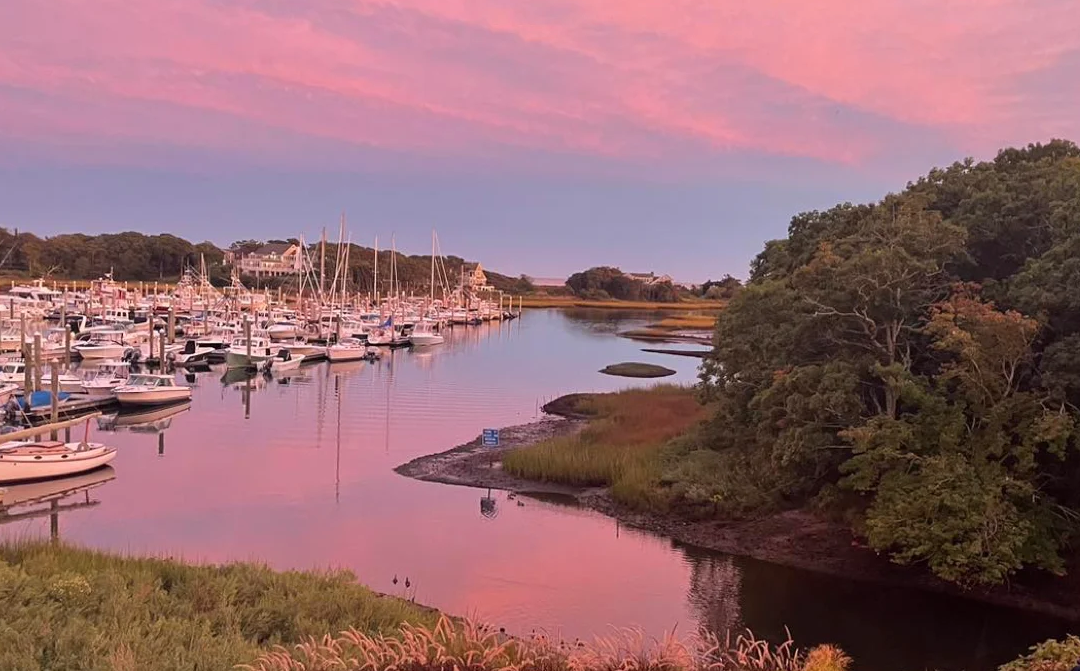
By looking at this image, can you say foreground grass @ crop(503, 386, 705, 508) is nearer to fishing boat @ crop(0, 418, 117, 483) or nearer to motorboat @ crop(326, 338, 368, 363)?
fishing boat @ crop(0, 418, 117, 483)

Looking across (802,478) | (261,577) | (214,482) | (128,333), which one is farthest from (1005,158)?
(128,333)

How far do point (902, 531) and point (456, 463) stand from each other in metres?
18.3

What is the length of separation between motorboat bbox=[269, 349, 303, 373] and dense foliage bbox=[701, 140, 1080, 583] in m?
43.8

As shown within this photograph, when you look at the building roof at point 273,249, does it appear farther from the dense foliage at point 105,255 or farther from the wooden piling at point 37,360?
the wooden piling at point 37,360

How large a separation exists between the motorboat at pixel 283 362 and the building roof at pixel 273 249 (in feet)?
347

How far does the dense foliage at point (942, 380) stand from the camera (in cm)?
1703

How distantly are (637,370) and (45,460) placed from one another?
4675 cm

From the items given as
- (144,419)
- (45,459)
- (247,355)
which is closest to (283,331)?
(247,355)

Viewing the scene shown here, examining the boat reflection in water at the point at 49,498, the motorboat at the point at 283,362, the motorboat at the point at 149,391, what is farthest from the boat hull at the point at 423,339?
the boat reflection in water at the point at 49,498

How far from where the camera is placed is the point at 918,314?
2127 centimetres

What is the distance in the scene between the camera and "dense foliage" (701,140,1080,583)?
671 inches

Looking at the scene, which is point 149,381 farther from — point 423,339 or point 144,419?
point 423,339

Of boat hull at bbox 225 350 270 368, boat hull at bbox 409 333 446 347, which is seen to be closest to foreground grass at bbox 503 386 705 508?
boat hull at bbox 225 350 270 368

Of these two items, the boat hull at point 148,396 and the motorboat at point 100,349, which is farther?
the motorboat at point 100,349
